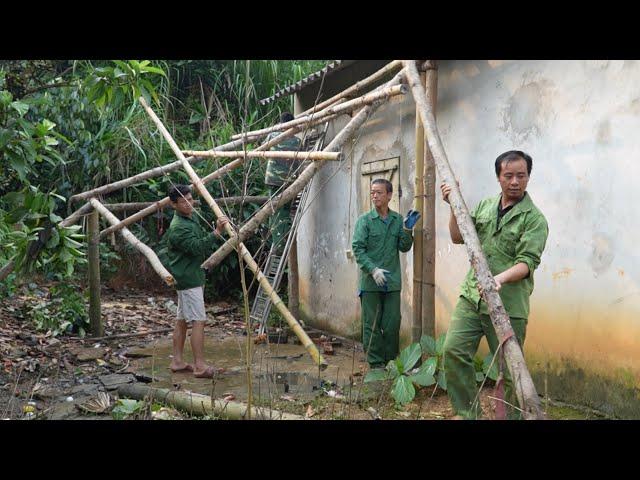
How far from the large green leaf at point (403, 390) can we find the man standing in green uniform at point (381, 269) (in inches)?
36.6

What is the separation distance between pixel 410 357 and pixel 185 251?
7.71ft

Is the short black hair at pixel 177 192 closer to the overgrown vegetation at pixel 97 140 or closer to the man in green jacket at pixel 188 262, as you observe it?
the man in green jacket at pixel 188 262

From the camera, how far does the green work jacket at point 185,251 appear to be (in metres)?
5.78

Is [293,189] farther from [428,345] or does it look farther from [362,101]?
[428,345]

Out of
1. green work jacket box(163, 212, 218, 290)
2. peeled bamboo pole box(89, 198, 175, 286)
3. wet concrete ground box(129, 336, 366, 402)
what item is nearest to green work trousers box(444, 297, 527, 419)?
wet concrete ground box(129, 336, 366, 402)

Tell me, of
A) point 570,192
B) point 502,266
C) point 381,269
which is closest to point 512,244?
point 502,266

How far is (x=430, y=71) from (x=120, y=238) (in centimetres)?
819

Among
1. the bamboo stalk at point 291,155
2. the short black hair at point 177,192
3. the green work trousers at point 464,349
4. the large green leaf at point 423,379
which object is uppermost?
the bamboo stalk at point 291,155

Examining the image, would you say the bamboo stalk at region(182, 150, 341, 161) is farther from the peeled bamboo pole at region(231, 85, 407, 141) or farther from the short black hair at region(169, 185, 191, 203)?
the short black hair at region(169, 185, 191, 203)

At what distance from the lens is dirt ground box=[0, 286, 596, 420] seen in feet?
15.4

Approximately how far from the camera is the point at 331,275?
8422 millimetres

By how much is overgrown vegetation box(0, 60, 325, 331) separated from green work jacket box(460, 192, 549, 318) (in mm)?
1776

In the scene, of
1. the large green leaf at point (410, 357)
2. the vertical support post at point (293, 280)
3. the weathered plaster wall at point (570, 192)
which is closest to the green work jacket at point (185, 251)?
the weathered plaster wall at point (570, 192)

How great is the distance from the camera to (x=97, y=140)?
1081cm
